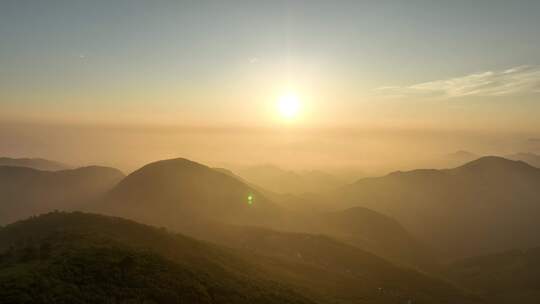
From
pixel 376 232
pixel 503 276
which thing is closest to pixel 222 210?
pixel 376 232

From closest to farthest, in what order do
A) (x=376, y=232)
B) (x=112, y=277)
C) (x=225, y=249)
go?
(x=112, y=277)
(x=225, y=249)
(x=376, y=232)

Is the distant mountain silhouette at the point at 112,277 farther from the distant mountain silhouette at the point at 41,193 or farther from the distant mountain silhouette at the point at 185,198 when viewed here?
the distant mountain silhouette at the point at 41,193

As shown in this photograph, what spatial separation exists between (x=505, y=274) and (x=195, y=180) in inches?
4652

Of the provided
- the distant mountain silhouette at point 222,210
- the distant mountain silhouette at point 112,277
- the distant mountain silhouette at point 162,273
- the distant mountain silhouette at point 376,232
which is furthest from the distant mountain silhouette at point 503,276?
the distant mountain silhouette at point 112,277

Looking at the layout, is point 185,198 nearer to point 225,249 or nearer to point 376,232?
point 376,232

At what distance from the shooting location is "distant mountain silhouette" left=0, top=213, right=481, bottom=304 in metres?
27.2

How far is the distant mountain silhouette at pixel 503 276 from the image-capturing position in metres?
76.3

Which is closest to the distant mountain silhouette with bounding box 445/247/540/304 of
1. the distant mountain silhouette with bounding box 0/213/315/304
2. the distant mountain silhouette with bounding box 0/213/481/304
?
the distant mountain silhouette with bounding box 0/213/481/304

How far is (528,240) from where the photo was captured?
159625 millimetres

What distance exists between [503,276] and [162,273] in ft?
329

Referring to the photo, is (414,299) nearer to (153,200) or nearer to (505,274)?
(505,274)

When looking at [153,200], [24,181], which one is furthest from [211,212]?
[24,181]

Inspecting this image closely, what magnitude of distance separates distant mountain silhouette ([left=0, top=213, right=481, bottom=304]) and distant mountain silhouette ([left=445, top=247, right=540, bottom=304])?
14.4 m

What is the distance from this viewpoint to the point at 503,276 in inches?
3659
